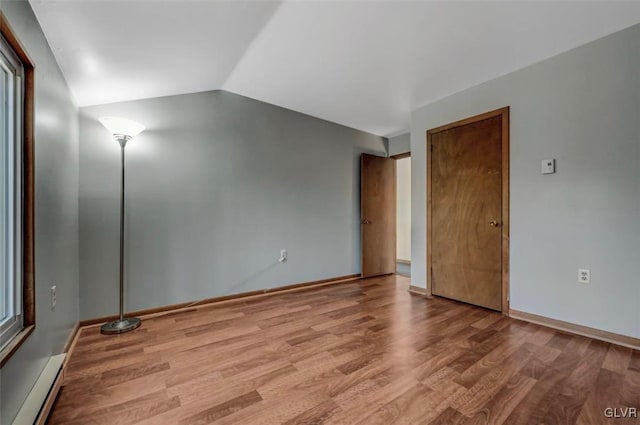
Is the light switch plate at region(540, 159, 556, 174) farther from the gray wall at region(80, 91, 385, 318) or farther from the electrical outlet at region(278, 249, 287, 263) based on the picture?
the electrical outlet at region(278, 249, 287, 263)

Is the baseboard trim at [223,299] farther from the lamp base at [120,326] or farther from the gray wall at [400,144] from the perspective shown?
the gray wall at [400,144]

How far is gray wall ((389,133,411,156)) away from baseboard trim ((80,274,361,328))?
2.12 meters

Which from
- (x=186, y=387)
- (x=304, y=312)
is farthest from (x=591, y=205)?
(x=186, y=387)

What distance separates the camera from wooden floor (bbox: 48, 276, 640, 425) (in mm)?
1327

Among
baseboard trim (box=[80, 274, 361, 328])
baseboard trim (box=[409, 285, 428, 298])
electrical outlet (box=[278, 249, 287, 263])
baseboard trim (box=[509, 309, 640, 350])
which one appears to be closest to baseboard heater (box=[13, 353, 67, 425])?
baseboard trim (box=[80, 274, 361, 328])

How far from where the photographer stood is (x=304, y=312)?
2.72 meters

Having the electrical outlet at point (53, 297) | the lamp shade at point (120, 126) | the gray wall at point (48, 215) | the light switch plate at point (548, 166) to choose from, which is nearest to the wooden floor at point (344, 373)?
the gray wall at point (48, 215)

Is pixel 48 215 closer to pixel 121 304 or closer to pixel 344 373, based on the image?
pixel 121 304

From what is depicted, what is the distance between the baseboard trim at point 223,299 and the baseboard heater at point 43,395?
0.94 m

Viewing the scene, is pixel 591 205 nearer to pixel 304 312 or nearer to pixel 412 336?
pixel 412 336

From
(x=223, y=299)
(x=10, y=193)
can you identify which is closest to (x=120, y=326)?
(x=223, y=299)

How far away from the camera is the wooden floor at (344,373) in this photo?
1.33 metres

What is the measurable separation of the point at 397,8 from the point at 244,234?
8.26 feet

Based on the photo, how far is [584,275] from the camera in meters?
2.17
